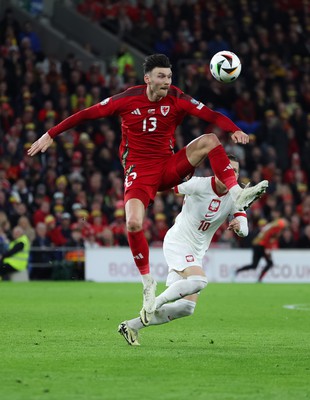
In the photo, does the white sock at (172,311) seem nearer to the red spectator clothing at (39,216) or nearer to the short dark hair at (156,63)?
the short dark hair at (156,63)

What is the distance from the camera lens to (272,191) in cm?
2666

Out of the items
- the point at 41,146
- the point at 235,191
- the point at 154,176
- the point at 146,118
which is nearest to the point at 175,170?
the point at 154,176

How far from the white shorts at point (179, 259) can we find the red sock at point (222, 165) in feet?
3.20

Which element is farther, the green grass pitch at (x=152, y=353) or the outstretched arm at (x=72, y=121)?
the outstretched arm at (x=72, y=121)

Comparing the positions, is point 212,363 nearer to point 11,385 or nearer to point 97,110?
point 11,385

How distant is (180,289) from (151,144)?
1.45 metres

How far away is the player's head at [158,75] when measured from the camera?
33.1 feet

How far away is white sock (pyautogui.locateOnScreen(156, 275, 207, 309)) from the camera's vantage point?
9.99 meters

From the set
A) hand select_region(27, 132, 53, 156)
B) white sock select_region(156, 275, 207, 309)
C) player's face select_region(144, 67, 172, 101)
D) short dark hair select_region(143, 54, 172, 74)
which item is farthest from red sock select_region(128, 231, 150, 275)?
short dark hair select_region(143, 54, 172, 74)

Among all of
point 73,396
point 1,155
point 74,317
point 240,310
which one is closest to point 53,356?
point 73,396

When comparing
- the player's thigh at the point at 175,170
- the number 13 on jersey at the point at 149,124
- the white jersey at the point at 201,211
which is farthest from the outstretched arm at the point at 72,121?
the white jersey at the point at 201,211

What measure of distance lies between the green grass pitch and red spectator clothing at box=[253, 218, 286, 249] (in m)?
6.63

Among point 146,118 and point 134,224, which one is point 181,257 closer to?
point 134,224

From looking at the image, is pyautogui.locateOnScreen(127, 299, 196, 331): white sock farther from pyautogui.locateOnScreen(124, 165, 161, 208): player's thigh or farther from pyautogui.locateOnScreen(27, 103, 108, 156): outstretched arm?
pyautogui.locateOnScreen(27, 103, 108, 156): outstretched arm
